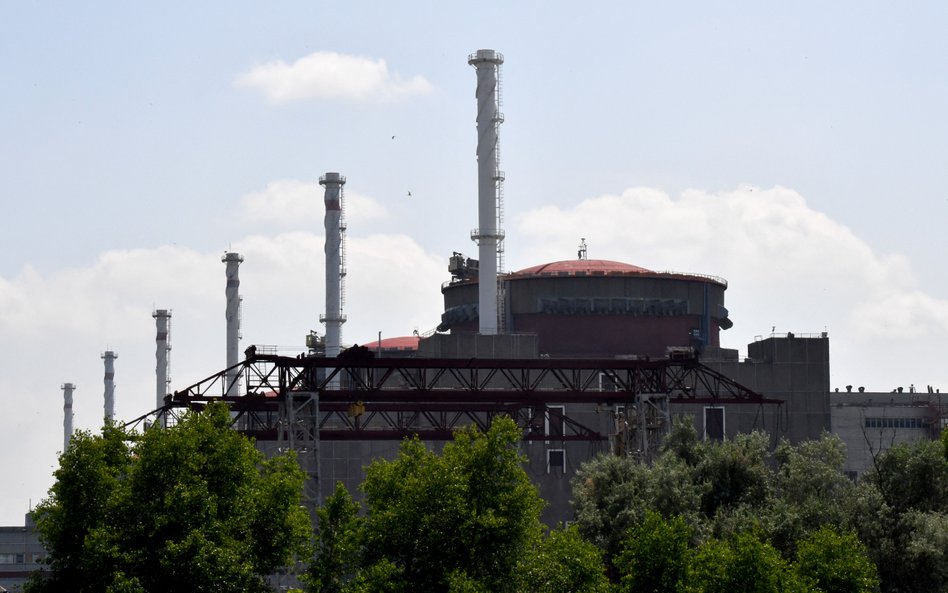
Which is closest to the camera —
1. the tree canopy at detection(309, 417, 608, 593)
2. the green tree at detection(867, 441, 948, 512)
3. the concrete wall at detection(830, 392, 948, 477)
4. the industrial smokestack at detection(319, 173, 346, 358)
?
the tree canopy at detection(309, 417, 608, 593)

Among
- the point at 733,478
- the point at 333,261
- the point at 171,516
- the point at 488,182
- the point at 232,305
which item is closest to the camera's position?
the point at 171,516

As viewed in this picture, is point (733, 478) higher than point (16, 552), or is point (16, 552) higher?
point (733, 478)

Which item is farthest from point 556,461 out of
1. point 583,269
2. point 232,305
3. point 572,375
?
point 232,305

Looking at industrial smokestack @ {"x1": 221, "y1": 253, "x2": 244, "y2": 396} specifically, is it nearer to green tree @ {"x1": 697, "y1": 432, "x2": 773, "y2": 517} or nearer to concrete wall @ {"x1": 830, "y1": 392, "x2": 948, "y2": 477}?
concrete wall @ {"x1": 830, "y1": 392, "x2": 948, "y2": 477}

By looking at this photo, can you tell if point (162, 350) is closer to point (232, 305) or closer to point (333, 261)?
point (232, 305)

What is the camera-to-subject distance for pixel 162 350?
170875 millimetres

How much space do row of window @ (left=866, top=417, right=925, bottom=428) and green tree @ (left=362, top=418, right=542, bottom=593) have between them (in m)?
65.8

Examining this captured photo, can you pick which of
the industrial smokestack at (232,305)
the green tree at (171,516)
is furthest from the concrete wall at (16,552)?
the green tree at (171,516)

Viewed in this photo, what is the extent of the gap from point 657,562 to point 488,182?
55752mm

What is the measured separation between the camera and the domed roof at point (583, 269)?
368 feet

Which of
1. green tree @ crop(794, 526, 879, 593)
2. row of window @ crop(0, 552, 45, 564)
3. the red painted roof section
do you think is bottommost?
row of window @ crop(0, 552, 45, 564)

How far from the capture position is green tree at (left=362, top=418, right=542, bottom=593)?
163ft

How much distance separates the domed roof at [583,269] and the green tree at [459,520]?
60633 millimetres

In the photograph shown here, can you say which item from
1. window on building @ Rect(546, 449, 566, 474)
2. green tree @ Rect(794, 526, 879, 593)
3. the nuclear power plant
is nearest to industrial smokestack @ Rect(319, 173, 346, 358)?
the nuclear power plant
